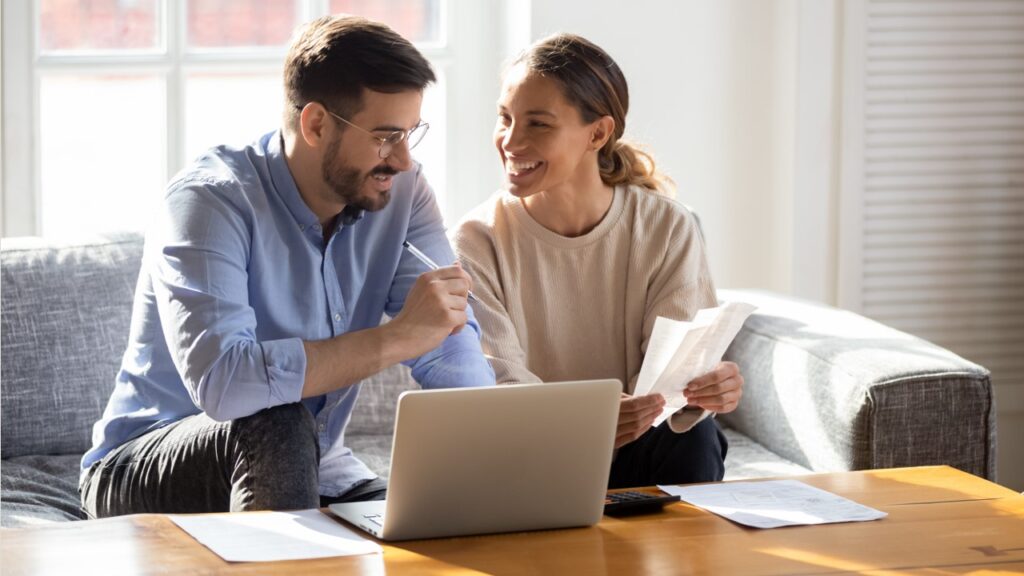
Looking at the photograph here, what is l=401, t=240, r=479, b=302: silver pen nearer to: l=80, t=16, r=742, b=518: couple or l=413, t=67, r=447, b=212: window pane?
l=80, t=16, r=742, b=518: couple

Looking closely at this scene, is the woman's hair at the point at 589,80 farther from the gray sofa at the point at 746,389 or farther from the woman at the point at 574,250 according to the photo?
the gray sofa at the point at 746,389

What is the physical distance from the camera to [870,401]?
2150mm

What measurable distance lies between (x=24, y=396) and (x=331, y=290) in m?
0.75

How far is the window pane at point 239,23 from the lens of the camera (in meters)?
2.95

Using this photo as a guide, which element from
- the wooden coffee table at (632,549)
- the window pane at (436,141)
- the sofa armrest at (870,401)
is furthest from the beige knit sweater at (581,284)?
the window pane at (436,141)

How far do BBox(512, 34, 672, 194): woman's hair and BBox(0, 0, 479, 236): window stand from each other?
953 mm

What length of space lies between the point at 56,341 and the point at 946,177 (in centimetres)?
208

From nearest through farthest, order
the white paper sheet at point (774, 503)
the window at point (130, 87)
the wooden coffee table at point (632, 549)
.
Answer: the wooden coffee table at point (632, 549) < the white paper sheet at point (774, 503) < the window at point (130, 87)

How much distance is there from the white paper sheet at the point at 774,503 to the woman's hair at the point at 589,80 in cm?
70

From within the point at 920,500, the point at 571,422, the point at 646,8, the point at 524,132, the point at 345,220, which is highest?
the point at 646,8

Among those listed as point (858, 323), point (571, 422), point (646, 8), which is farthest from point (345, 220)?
point (646, 8)

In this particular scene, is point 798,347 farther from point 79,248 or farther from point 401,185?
point 79,248

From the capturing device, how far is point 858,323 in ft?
8.25

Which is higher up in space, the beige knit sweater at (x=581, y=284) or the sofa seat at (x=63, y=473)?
the beige knit sweater at (x=581, y=284)
